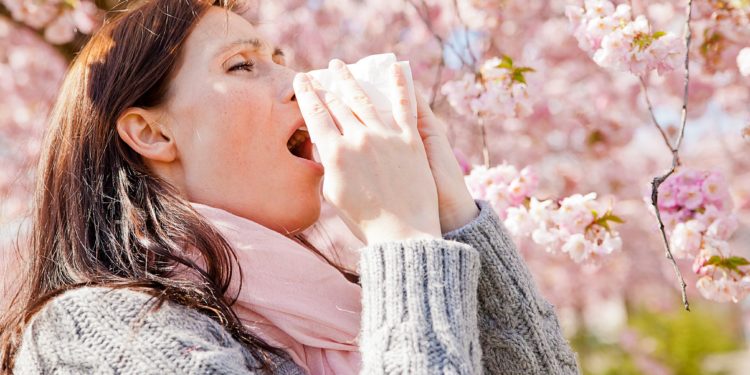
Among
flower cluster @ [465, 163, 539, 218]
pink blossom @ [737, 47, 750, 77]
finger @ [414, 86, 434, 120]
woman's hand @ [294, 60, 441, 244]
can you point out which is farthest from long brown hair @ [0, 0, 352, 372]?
pink blossom @ [737, 47, 750, 77]

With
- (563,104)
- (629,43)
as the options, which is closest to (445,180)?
(629,43)

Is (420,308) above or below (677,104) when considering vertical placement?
below

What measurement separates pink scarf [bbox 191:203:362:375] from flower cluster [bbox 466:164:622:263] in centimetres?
77

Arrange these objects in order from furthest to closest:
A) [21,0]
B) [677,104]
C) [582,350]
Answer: [582,350] < [677,104] < [21,0]

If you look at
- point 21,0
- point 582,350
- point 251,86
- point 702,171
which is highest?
point 582,350

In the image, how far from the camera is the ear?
146 cm

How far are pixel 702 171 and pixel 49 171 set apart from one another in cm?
158

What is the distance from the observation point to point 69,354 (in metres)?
1.14

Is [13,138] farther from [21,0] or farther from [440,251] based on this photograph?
[440,251]

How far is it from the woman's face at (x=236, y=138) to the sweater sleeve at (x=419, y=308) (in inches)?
12.3

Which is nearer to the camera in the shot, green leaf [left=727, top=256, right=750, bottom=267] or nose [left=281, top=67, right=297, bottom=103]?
nose [left=281, top=67, right=297, bottom=103]

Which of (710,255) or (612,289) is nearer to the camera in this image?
(710,255)

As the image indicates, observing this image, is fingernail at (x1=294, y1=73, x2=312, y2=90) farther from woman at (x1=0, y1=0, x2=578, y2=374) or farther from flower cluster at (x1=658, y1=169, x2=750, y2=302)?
flower cluster at (x1=658, y1=169, x2=750, y2=302)

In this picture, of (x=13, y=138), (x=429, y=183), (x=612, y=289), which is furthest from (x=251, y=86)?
(x=612, y=289)
